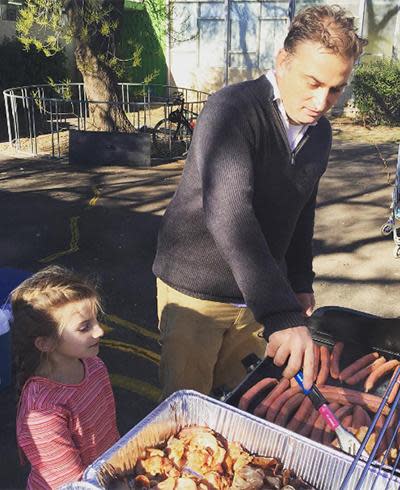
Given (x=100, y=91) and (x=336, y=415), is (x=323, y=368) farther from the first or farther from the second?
(x=100, y=91)

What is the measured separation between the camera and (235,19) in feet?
63.7

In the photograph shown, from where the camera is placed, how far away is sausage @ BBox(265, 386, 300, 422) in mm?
1798

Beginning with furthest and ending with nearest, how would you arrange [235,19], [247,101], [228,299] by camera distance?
[235,19], [228,299], [247,101]

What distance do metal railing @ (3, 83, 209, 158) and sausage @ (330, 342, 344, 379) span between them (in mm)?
8703

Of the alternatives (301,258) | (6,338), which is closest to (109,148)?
(6,338)

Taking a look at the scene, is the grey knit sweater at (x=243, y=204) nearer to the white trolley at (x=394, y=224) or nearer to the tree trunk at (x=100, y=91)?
the white trolley at (x=394, y=224)

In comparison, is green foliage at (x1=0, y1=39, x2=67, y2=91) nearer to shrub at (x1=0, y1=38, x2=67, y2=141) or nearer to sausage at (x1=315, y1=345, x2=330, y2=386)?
shrub at (x1=0, y1=38, x2=67, y2=141)

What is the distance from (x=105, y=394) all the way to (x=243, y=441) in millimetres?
798

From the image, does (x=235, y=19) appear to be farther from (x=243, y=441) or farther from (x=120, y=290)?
(x=243, y=441)

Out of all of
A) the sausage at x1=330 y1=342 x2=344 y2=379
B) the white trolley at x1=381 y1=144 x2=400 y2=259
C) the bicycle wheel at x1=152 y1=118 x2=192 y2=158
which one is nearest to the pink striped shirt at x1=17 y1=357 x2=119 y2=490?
the sausage at x1=330 y1=342 x2=344 y2=379

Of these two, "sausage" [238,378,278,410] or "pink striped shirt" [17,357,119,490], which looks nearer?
"sausage" [238,378,278,410]

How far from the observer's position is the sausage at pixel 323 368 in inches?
81.6

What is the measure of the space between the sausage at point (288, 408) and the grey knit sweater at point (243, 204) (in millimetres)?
313

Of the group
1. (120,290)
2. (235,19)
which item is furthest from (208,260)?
(235,19)
